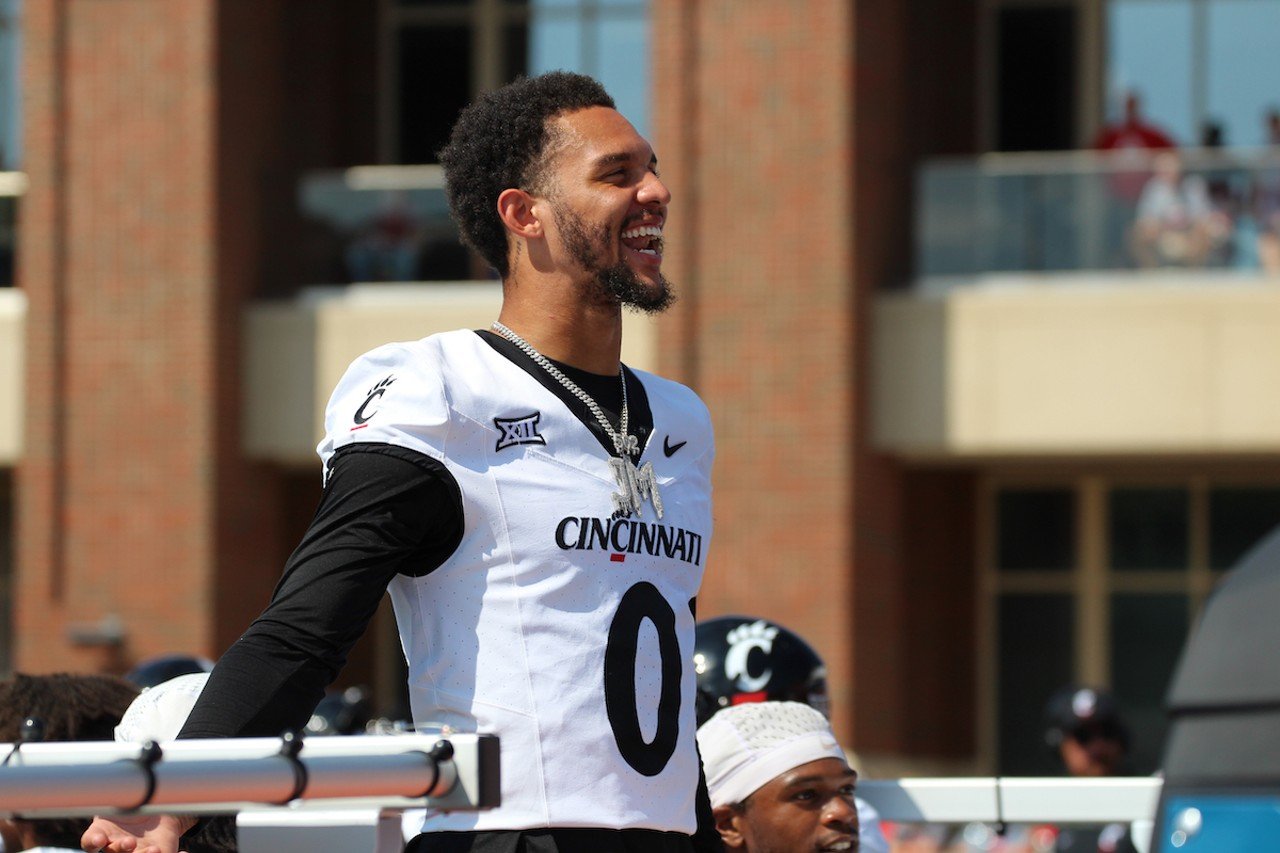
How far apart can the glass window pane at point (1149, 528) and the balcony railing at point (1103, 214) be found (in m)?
3.23

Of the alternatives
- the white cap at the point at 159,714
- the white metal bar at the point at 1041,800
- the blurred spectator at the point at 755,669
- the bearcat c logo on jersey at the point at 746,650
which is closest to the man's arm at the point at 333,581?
the white cap at the point at 159,714

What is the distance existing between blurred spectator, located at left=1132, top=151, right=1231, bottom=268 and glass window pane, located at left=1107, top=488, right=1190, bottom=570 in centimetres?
322

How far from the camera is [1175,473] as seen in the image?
1962 cm

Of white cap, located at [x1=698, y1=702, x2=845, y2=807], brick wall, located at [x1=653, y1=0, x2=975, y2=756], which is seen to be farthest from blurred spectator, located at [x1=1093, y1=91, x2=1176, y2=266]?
white cap, located at [x1=698, y1=702, x2=845, y2=807]

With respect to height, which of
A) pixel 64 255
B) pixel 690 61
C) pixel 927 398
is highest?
pixel 690 61

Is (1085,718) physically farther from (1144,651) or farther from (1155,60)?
(1155,60)

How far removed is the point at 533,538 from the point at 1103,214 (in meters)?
15.3

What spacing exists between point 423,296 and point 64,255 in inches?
122

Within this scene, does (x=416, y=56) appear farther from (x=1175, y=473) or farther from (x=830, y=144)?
(x=1175, y=473)

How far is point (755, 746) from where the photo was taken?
4492 millimetres

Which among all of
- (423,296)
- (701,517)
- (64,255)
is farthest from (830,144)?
(701,517)

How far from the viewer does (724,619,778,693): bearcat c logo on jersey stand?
209 inches

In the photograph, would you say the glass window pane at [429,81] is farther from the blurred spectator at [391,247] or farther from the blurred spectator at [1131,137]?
the blurred spectator at [1131,137]

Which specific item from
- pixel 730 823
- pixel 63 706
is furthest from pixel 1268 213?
pixel 63 706
